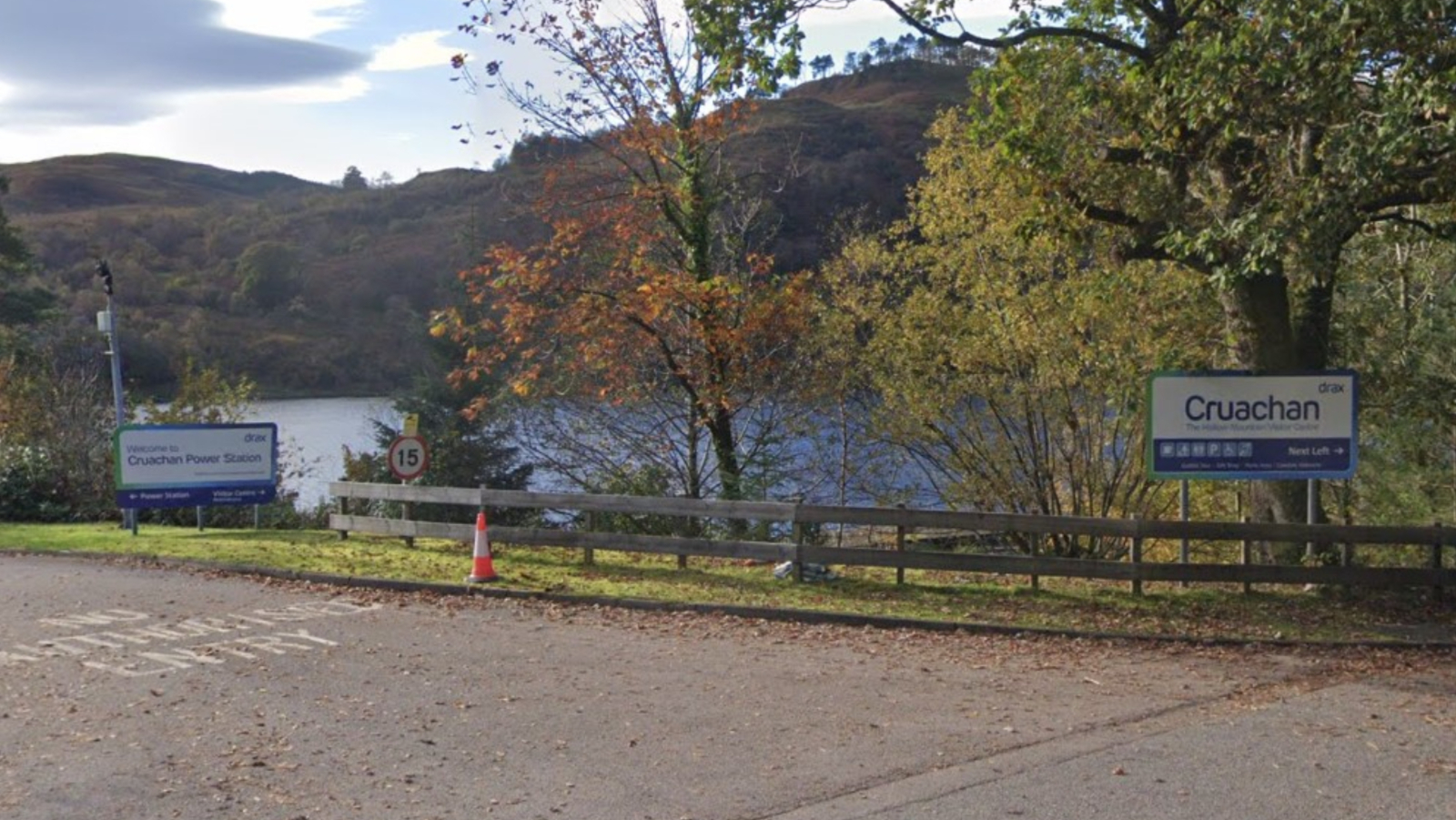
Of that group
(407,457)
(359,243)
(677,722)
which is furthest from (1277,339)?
(359,243)

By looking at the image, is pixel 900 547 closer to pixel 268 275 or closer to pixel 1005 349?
pixel 1005 349

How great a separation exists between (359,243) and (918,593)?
7095 centimetres

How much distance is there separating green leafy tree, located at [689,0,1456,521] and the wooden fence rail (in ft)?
4.70

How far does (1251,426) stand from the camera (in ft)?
43.1

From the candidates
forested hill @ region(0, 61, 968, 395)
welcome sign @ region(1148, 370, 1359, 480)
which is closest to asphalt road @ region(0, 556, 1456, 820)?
welcome sign @ region(1148, 370, 1359, 480)

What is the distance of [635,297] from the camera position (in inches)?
739

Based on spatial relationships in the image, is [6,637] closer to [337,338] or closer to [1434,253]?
[1434,253]

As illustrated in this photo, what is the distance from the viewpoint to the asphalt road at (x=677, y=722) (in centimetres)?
648

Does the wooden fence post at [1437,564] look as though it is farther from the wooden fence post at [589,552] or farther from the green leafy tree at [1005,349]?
the wooden fence post at [589,552]

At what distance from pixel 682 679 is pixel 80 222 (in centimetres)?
11912

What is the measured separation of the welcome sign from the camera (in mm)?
12992

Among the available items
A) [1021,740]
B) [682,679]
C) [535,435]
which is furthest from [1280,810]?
[535,435]

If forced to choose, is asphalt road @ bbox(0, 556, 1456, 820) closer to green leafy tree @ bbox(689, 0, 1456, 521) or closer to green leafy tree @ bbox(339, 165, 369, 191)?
green leafy tree @ bbox(689, 0, 1456, 521)

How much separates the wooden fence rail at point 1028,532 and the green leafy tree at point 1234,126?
1.43 m
